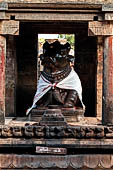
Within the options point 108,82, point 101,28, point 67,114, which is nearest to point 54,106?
point 67,114

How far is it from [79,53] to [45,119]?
5.54m

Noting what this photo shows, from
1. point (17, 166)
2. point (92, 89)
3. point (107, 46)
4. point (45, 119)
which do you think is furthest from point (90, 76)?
point (17, 166)

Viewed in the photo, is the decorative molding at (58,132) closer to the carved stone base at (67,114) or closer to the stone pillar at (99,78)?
the carved stone base at (67,114)

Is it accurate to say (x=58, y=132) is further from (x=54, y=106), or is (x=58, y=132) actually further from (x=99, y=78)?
(x=99, y=78)

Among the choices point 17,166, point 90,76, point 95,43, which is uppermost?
point 95,43

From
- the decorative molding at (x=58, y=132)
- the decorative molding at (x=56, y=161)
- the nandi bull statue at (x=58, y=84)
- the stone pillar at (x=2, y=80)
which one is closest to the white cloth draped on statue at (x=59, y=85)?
the nandi bull statue at (x=58, y=84)

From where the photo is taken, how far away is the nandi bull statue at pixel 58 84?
13.0 m

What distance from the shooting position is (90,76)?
50.5 ft

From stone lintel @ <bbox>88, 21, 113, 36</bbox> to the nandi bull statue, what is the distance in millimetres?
2095

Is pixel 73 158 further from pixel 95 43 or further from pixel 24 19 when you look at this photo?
pixel 95 43

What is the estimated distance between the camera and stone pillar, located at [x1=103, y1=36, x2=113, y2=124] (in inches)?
445

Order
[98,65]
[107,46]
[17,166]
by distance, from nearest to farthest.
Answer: [17,166] < [107,46] < [98,65]

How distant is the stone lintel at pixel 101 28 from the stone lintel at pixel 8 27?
187 centimetres

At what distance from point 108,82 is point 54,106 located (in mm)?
2087
